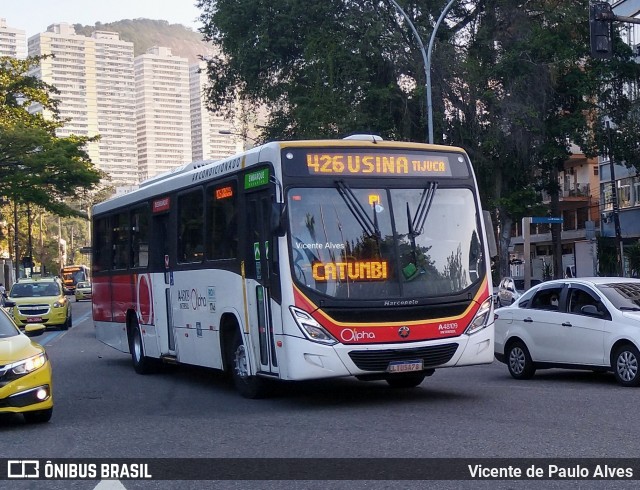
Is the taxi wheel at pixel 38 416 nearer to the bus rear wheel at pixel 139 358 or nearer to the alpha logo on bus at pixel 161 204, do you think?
the alpha logo on bus at pixel 161 204

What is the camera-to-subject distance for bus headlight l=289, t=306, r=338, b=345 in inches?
458

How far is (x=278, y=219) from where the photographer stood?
11.7 metres

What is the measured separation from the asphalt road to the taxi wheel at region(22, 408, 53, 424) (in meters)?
0.10

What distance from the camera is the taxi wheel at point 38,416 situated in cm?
1116

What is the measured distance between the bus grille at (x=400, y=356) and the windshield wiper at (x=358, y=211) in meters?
1.32

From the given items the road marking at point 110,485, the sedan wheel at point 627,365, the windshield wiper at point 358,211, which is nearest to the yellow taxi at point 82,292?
the sedan wheel at point 627,365

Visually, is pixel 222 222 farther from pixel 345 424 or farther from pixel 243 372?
pixel 345 424

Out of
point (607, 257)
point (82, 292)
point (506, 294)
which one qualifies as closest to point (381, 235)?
point (506, 294)

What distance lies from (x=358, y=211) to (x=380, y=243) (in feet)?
1.45

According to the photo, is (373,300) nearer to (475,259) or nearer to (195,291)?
(475,259)

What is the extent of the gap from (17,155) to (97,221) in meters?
29.7

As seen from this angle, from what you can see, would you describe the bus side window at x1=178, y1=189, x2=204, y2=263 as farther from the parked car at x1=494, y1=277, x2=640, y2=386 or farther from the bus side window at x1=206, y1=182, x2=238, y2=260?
the parked car at x1=494, y1=277, x2=640, y2=386

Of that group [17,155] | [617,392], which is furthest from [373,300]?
[17,155]

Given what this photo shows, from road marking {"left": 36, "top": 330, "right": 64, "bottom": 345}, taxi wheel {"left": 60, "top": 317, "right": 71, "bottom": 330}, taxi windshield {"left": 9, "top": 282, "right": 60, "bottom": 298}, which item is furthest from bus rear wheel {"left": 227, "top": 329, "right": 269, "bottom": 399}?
taxi windshield {"left": 9, "top": 282, "right": 60, "bottom": 298}
